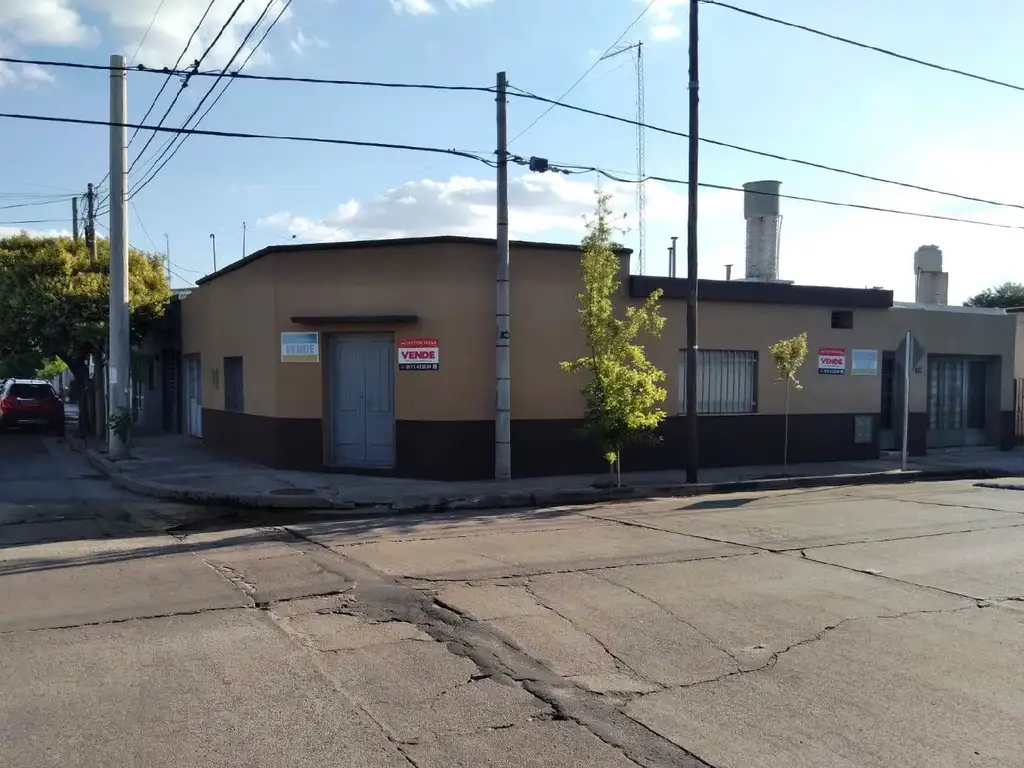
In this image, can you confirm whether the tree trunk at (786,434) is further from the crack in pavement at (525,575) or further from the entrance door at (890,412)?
the crack in pavement at (525,575)

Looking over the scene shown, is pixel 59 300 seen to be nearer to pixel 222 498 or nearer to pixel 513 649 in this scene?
pixel 222 498

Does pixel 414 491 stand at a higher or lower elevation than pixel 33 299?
lower

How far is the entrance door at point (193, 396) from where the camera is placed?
22328mm

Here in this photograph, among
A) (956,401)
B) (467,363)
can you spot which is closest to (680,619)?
(467,363)

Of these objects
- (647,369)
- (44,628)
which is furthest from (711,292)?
(44,628)

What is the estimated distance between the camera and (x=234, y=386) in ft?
62.4

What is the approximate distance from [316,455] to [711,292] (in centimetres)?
829

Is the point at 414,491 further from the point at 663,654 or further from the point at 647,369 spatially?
the point at 663,654

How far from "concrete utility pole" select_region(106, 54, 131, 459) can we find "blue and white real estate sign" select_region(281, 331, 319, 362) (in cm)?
369

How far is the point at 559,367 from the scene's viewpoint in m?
16.0

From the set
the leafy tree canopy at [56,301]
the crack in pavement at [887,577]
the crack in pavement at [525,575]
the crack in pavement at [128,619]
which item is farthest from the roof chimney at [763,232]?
the crack in pavement at [128,619]

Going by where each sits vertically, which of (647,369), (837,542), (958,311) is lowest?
(837,542)

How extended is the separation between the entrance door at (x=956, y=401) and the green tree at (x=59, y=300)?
67.1 feet

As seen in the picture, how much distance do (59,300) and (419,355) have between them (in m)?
11.8
